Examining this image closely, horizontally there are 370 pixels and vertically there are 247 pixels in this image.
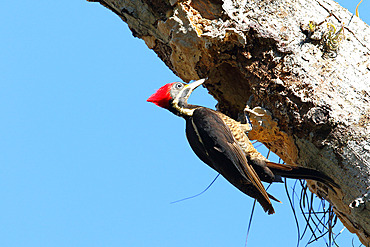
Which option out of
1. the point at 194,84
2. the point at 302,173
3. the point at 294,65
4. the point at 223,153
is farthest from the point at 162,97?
the point at 302,173

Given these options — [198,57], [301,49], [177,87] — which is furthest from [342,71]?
[177,87]

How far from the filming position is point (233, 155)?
3848 mm

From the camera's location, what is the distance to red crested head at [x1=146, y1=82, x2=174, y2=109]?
177 inches

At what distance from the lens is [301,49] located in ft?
11.8

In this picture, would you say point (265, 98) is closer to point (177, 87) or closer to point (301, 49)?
point (301, 49)

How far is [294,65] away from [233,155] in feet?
2.77

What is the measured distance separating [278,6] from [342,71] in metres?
0.73

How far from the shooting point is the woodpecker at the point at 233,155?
3680mm

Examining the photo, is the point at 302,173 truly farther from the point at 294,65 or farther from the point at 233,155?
the point at 294,65

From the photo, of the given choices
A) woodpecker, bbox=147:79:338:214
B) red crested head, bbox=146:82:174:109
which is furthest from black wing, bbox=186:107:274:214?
red crested head, bbox=146:82:174:109

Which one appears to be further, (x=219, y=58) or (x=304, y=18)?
(x=219, y=58)

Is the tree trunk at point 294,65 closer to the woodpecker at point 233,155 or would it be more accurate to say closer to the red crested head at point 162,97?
the woodpecker at point 233,155

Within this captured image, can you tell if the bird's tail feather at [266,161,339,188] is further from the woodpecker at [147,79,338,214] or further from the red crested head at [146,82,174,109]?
the red crested head at [146,82,174,109]

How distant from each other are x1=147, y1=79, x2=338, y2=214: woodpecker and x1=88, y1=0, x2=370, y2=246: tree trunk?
0.41 feet
